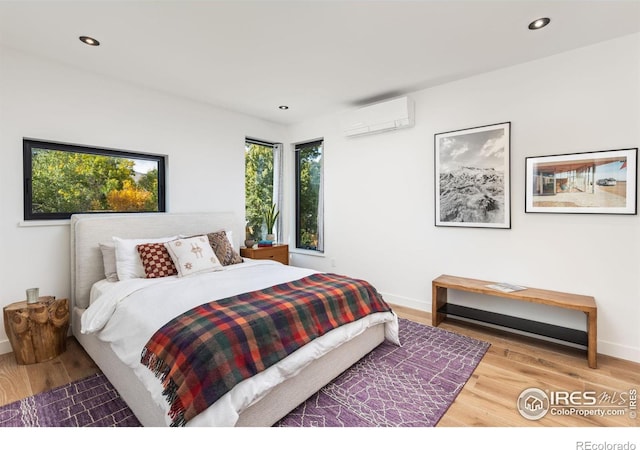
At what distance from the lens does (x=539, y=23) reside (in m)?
2.26

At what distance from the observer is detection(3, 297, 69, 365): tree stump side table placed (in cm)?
243

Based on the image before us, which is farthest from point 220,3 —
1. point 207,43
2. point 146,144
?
point 146,144

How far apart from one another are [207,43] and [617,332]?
162 inches

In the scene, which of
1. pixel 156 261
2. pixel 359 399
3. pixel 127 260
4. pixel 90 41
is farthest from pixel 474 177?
pixel 90 41

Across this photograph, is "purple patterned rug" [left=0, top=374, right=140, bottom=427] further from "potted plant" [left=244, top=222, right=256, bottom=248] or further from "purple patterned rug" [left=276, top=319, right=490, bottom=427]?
"potted plant" [left=244, top=222, right=256, bottom=248]

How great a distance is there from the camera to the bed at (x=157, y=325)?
1618mm

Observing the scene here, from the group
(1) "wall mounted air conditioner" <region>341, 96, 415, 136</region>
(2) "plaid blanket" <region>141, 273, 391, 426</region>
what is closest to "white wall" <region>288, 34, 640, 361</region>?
(1) "wall mounted air conditioner" <region>341, 96, 415, 136</region>

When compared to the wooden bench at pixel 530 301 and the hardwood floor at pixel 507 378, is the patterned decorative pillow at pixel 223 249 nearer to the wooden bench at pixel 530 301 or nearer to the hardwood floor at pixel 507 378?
the hardwood floor at pixel 507 378

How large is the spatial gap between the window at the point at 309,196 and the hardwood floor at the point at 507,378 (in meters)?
2.79

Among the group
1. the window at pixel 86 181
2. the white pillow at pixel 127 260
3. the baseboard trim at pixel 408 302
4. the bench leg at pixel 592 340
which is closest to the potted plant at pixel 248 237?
the window at pixel 86 181

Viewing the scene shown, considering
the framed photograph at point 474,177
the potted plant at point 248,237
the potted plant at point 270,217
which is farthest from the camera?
the potted plant at point 270,217

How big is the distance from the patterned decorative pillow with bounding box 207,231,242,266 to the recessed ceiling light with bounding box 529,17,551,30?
3283mm

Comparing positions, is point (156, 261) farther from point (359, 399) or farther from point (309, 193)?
point (309, 193)
